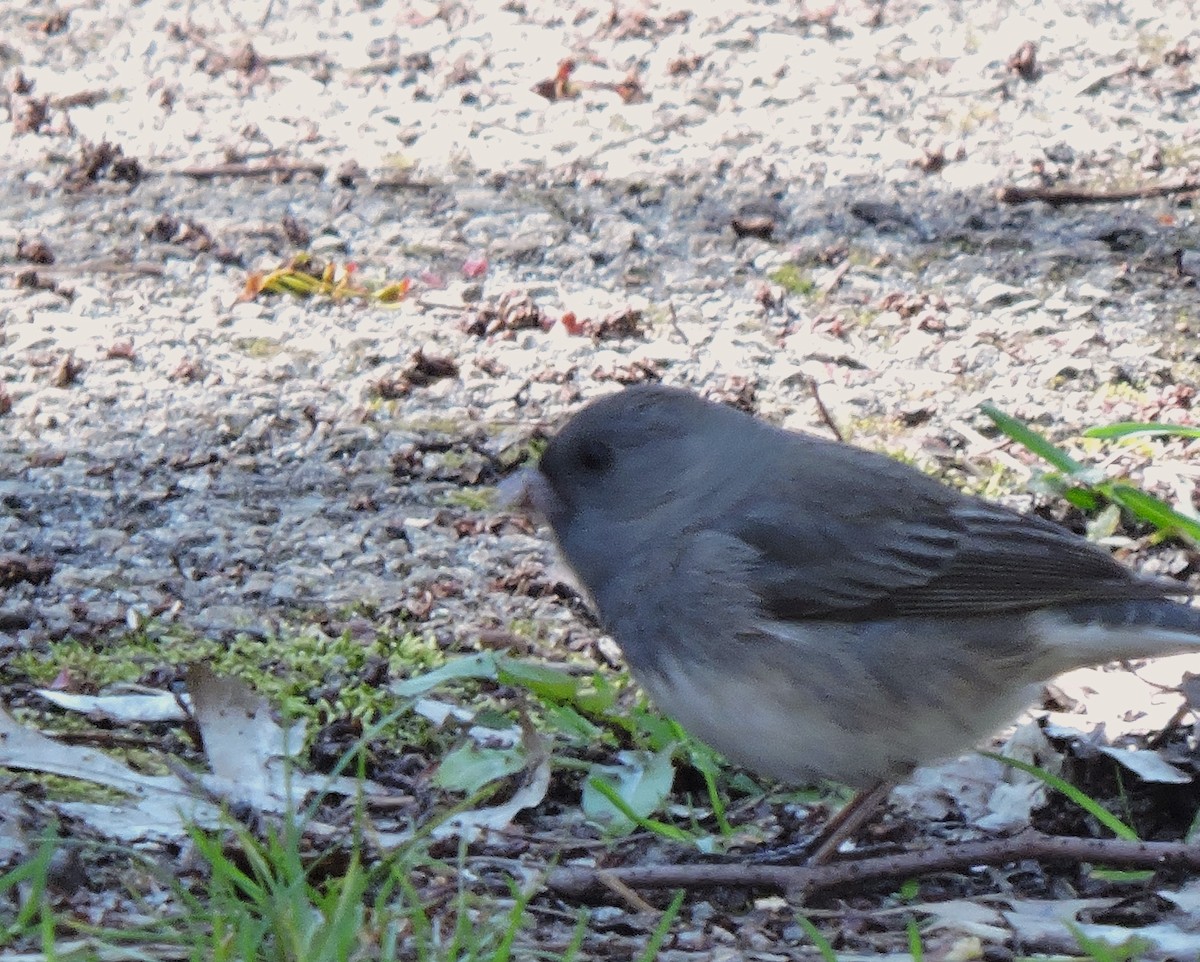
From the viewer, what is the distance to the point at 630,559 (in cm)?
323

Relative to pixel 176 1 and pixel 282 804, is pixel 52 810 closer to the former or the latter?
pixel 282 804

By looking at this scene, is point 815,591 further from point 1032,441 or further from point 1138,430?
point 1138,430

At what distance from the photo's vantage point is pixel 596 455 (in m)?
3.35

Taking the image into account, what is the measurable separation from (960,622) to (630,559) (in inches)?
23.4

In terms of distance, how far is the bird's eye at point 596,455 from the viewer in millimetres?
3344

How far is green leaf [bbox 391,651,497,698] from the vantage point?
3043 millimetres

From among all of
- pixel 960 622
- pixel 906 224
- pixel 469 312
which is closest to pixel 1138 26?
pixel 906 224

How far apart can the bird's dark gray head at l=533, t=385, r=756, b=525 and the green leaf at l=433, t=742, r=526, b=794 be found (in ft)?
1.68

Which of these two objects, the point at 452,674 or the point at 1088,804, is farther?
the point at 452,674

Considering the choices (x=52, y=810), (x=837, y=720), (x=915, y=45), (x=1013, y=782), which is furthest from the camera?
(x=915, y=45)

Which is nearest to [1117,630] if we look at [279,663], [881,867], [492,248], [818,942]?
[881,867]

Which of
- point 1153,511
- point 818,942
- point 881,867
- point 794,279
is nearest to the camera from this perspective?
point 818,942

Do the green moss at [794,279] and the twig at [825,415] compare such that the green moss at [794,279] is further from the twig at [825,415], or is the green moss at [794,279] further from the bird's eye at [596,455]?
the bird's eye at [596,455]

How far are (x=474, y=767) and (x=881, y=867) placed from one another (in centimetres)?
69
